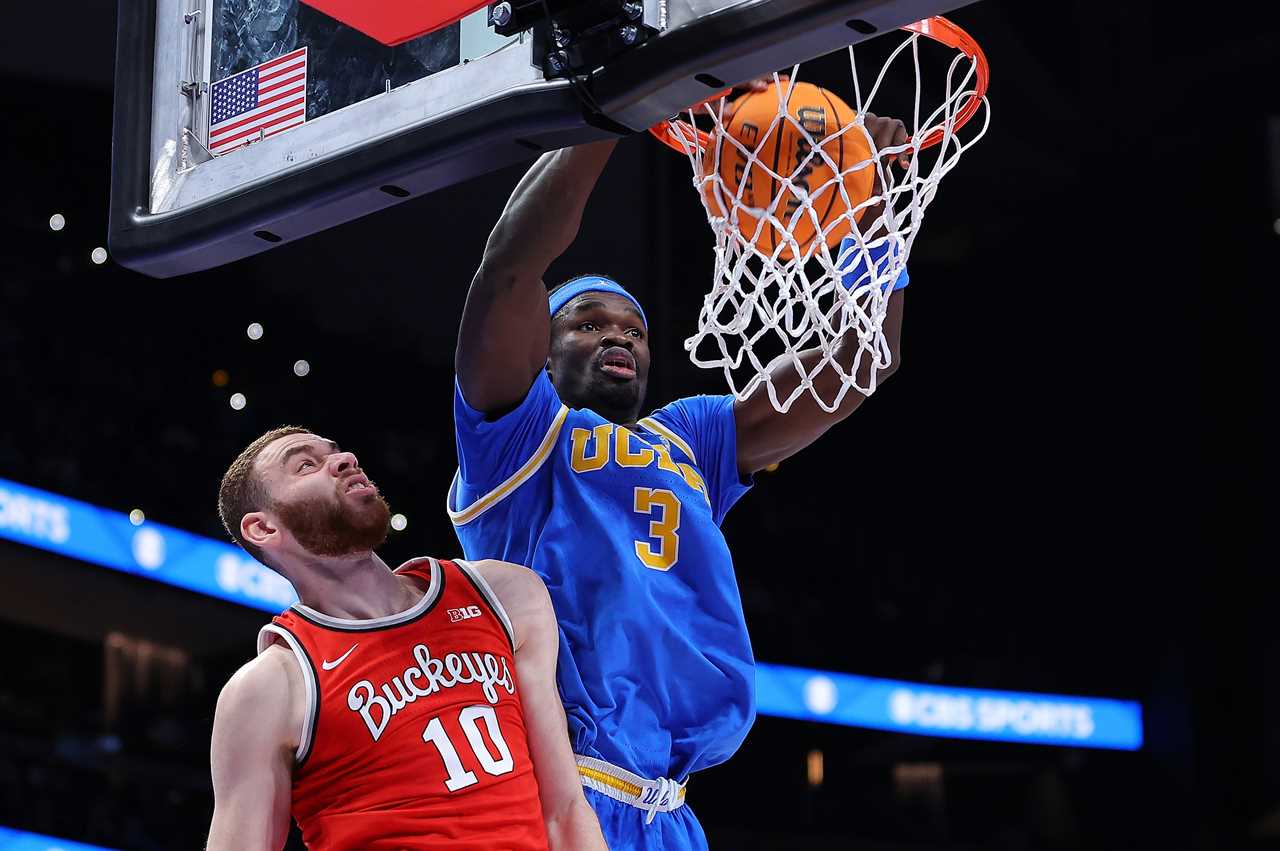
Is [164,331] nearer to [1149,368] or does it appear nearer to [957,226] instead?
[957,226]

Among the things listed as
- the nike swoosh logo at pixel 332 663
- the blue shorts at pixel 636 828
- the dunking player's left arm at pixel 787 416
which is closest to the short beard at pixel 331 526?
the nike swoosh logo at pixel 332 663

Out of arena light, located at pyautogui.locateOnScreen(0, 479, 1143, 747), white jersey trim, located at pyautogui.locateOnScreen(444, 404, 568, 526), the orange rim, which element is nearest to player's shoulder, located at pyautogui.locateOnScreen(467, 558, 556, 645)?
white jersey trim, located at pyautogui.locateOnScreen(444, 404, 568, 526)

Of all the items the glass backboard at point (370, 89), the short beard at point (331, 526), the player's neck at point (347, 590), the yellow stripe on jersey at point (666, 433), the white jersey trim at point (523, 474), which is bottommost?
the player's neck at point (347, 590)

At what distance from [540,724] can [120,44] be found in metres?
1.46

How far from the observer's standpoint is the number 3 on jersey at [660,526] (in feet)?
10.5

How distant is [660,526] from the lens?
10.7 ft

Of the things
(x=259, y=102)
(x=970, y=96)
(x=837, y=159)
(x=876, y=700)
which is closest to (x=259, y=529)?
(x=259, y=102)

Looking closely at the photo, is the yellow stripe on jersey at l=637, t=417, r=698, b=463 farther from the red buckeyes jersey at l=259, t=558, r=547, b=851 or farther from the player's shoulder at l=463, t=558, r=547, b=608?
the red buckeyes jersey at l=259, t=558, r=547, b=851

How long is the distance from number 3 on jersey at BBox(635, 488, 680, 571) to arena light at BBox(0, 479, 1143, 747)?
217 inches

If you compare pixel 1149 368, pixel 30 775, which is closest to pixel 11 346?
pixel 30 775

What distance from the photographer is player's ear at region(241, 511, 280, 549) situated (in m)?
2.96

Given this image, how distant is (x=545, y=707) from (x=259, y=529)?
615mm

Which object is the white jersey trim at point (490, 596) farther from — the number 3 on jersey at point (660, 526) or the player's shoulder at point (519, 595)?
the number 3 on jersey at point (660, 526)

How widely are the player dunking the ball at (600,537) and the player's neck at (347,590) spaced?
348 millimetres
